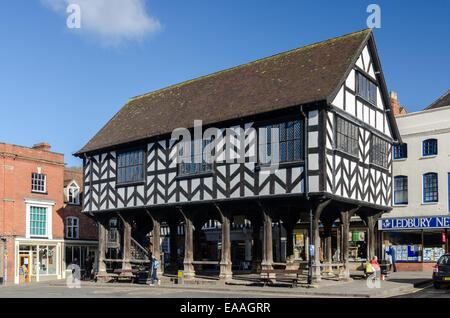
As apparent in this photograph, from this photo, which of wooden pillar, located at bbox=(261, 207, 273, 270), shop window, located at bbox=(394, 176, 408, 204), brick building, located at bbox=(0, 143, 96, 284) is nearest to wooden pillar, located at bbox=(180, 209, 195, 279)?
wooden pillar, located at bbox=(261, 207, 273, 270)

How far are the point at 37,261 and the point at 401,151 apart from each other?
80.0 ft

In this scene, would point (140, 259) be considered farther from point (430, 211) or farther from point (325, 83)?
point (430, 211)

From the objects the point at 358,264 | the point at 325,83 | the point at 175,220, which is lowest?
the point at 358,264

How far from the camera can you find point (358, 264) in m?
34.4

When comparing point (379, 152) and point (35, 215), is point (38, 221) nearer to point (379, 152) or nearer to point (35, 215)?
point (35, 215)

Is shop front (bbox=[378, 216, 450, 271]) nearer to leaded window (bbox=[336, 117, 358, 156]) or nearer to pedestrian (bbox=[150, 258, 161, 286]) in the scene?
leaded window (bbox=[336, 117, 358, 156])

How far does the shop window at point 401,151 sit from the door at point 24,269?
24.4 meters

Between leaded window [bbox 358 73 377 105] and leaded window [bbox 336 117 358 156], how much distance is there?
1.79m

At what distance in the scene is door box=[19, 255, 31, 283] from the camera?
36.8m

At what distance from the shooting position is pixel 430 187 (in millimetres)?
32938

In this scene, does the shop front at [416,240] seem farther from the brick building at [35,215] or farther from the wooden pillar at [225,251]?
the brick building at [35,215]
